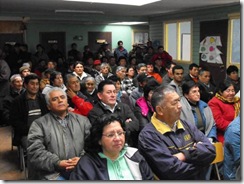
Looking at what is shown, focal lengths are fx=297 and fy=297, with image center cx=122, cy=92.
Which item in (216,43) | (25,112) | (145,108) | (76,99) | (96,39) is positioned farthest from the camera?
(96,39)

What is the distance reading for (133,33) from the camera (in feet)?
37.7

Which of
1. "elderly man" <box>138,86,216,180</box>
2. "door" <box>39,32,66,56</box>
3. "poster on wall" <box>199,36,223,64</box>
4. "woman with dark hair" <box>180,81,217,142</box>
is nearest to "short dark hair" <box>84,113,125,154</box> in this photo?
"elderly man" <box>138,86,216,180</box>

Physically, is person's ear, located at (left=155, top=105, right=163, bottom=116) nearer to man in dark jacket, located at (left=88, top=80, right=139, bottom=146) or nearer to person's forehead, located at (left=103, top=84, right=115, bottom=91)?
man in dark jacket, located at (left=88, top=80, right=139, bottom=146)

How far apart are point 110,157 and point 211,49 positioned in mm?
5657

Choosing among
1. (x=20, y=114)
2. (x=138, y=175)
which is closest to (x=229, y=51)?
(x=20, y=114)

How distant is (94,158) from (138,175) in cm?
28

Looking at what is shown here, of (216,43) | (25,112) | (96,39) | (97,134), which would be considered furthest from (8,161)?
(96,39)

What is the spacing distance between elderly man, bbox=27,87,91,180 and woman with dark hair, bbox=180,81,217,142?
961 mm

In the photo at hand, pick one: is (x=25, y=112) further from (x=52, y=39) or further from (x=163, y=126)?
(x=52, y=39)

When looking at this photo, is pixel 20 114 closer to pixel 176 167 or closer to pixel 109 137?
pixel 109 137

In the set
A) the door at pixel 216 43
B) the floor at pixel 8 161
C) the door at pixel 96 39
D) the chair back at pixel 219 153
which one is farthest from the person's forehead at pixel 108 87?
the door at pixel 96 39

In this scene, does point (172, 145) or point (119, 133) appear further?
point (172, 145)

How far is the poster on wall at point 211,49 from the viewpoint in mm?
6520

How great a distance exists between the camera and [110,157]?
5.64 feet
